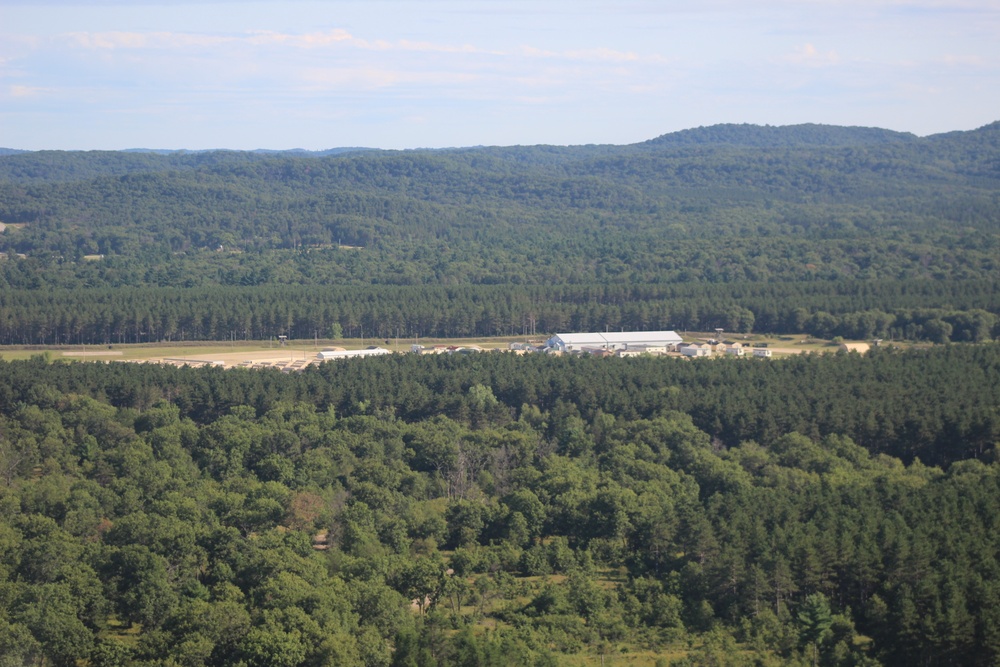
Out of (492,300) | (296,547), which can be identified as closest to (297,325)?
(492,300)

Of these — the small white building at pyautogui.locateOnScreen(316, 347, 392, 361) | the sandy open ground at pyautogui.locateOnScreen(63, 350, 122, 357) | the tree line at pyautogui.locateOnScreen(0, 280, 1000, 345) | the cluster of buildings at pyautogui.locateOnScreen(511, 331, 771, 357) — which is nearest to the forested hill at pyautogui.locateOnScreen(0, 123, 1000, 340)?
the tree line at pyautogui.locateOnScreen(0, 280, 1000, 345)

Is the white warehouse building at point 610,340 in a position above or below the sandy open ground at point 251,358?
above

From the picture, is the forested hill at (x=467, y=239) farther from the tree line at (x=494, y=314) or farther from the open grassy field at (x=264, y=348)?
the open grassy field at (x=264, y=348)

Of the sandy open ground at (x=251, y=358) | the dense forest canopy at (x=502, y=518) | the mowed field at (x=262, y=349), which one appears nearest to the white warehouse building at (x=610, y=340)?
the mowed field at (x=262, y=349)

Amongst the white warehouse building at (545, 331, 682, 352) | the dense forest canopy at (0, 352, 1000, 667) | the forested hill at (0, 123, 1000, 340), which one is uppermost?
the forested hill at (0, 123, 1000, 340)

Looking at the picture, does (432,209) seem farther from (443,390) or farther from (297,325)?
(443,390)

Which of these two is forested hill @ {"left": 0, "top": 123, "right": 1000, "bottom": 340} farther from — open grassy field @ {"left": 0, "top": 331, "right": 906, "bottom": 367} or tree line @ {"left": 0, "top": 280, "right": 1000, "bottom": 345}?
open grassy field @ {"left": 0, "top": 331, "right": 906, "bottom": 367}

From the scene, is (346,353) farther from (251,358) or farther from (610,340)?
(610,340)

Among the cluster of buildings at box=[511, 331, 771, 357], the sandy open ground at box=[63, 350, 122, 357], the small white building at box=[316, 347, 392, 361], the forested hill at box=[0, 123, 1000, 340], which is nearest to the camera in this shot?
the small white building at box=[316, 347, 392, 361]
